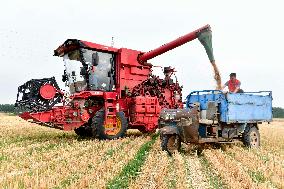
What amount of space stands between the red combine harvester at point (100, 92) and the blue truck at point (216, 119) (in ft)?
9.27

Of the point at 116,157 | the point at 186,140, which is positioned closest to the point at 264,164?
the point at 186,140

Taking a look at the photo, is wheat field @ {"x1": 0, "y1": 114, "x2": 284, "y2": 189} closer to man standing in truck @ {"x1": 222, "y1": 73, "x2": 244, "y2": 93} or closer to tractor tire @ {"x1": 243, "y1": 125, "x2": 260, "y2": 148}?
tractor tire @ {"x1": 243, "y1": 125, "x2": 260, "y2": 148}

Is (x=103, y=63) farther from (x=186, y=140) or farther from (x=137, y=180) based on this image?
(x=137, y=180)

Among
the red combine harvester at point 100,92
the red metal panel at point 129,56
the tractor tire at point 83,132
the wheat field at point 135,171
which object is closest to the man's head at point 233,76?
the red combine harvester at point 100,92

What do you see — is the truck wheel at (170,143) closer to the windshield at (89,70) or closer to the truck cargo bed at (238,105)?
the truck cargo bed at (238,105)

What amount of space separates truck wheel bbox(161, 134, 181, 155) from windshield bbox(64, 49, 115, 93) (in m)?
4.54

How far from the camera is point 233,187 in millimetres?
5520

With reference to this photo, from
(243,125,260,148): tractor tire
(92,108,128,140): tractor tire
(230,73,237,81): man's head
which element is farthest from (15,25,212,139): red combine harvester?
(243,125,260,148): tractor tire

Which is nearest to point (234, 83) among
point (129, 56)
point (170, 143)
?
point (170, 143)

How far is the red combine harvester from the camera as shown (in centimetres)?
1259

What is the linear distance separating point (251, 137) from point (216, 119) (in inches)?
67.7

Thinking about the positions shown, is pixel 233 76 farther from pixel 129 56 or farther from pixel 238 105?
pixel 129 56

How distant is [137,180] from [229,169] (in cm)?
202

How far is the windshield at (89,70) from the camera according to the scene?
13.2m
